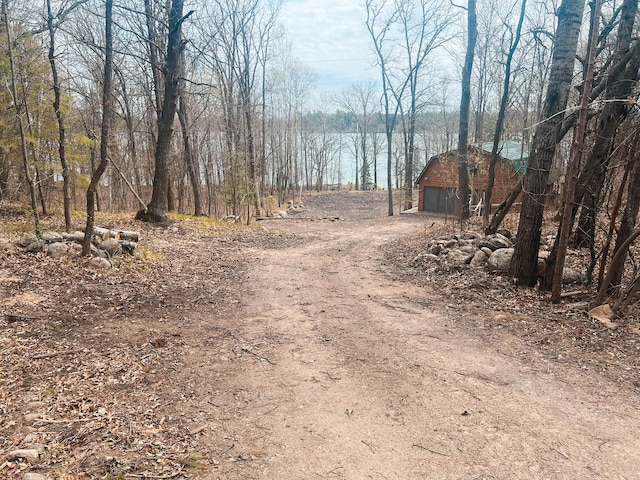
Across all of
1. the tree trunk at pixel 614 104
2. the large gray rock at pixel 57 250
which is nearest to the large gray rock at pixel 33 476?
the large gray rock at pixel 57 250

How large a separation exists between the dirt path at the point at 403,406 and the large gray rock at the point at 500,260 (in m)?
2.53

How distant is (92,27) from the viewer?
1722 centimetres

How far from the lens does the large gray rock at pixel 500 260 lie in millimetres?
8250

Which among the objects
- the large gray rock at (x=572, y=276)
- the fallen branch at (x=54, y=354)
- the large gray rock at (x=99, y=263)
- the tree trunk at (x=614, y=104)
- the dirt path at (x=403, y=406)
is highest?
the tree trunk at (x=614, y=104)

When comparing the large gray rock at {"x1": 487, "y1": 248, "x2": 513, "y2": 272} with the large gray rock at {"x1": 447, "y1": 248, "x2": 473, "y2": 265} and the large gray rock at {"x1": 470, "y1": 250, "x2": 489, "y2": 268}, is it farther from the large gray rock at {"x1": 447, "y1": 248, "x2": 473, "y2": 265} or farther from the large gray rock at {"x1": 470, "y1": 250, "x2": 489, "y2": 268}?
the large gray rock at {"x1": 447, "y1": 248, "x2": 473, "y2": 265}

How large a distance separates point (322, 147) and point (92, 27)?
134ft

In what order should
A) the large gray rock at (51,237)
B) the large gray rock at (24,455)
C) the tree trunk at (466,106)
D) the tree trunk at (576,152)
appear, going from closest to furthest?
the large gray rock at (24,455), the tree trunk at (576,152), the large gray rock at (51,237), the tree trunk at (466,106)

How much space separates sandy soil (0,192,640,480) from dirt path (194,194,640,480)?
0.01 metres

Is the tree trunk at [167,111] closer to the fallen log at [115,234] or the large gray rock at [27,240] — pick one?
the fallen log at [115,234]

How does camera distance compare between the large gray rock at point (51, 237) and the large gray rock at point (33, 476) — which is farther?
the large gray rock at point (51, 237)

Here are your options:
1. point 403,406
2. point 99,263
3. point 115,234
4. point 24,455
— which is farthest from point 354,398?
point 115,234

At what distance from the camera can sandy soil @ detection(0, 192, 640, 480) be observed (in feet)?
10.3

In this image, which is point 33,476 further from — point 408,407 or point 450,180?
point 450,180

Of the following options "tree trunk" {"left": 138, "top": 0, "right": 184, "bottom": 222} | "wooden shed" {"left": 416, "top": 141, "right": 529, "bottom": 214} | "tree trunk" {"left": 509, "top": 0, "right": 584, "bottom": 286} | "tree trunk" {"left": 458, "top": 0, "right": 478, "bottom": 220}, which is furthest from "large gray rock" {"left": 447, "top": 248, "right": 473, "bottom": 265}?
"wooden shed" {"left": 416, "top": 141, "right": 529, "bottom": 214}
